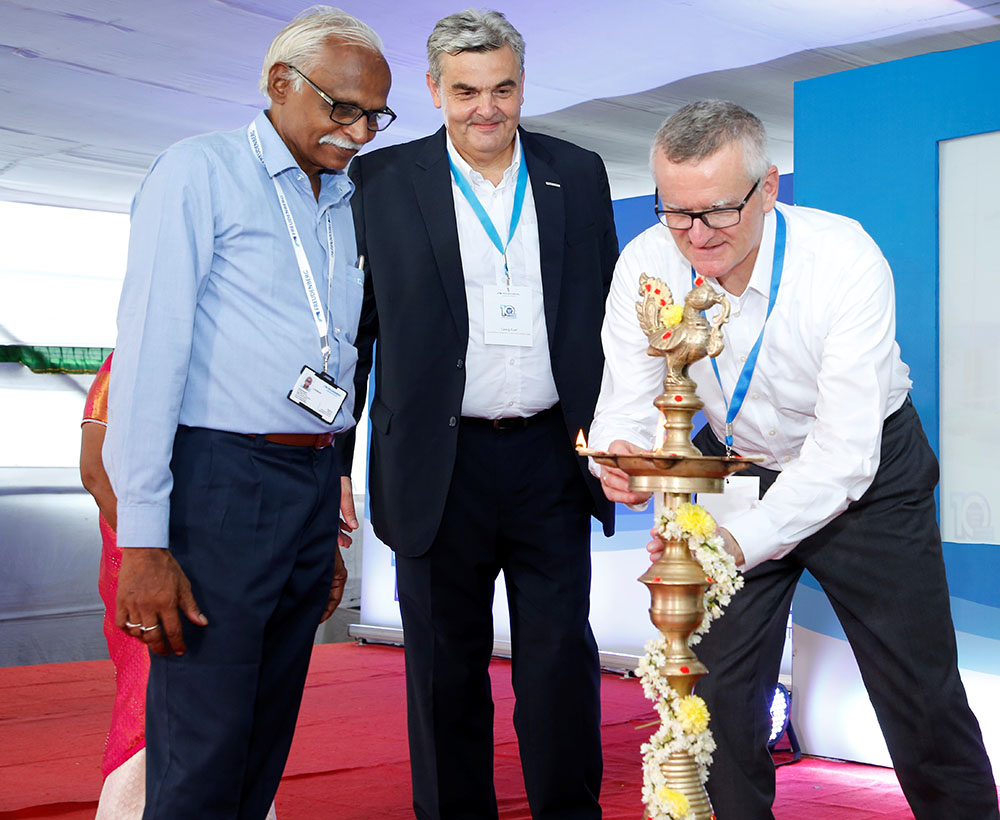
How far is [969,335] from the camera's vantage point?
364 centimetres

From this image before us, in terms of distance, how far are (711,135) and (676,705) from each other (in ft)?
3.13

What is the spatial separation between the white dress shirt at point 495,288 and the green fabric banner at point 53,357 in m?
9.96

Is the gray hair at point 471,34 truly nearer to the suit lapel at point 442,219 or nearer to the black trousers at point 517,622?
the suit lapel at point 442,219

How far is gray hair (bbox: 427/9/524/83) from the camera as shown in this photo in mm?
2412

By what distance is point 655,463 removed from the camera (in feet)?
4.72

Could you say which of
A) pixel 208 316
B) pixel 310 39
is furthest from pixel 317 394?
pixel 310 39

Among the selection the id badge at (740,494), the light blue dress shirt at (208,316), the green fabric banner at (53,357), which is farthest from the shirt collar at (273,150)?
the green fabric banner at (53,357)

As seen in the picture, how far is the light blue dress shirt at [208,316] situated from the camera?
167 centimetres

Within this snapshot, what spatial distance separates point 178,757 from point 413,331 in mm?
1067

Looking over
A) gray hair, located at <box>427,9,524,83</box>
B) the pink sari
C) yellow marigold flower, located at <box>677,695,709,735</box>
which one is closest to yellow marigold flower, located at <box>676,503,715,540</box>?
yellow marigold flower, located at <box>677,695,709,735</box>

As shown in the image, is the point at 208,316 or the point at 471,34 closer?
the point at 208,316

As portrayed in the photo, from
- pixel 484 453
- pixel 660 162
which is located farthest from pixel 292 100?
pixel 484 453

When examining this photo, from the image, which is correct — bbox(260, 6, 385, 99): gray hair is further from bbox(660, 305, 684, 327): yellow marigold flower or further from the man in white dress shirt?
bbox(660, 305, 684, 327): yellow marigold flower

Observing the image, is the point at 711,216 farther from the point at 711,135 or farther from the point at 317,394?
the point at 317,394
